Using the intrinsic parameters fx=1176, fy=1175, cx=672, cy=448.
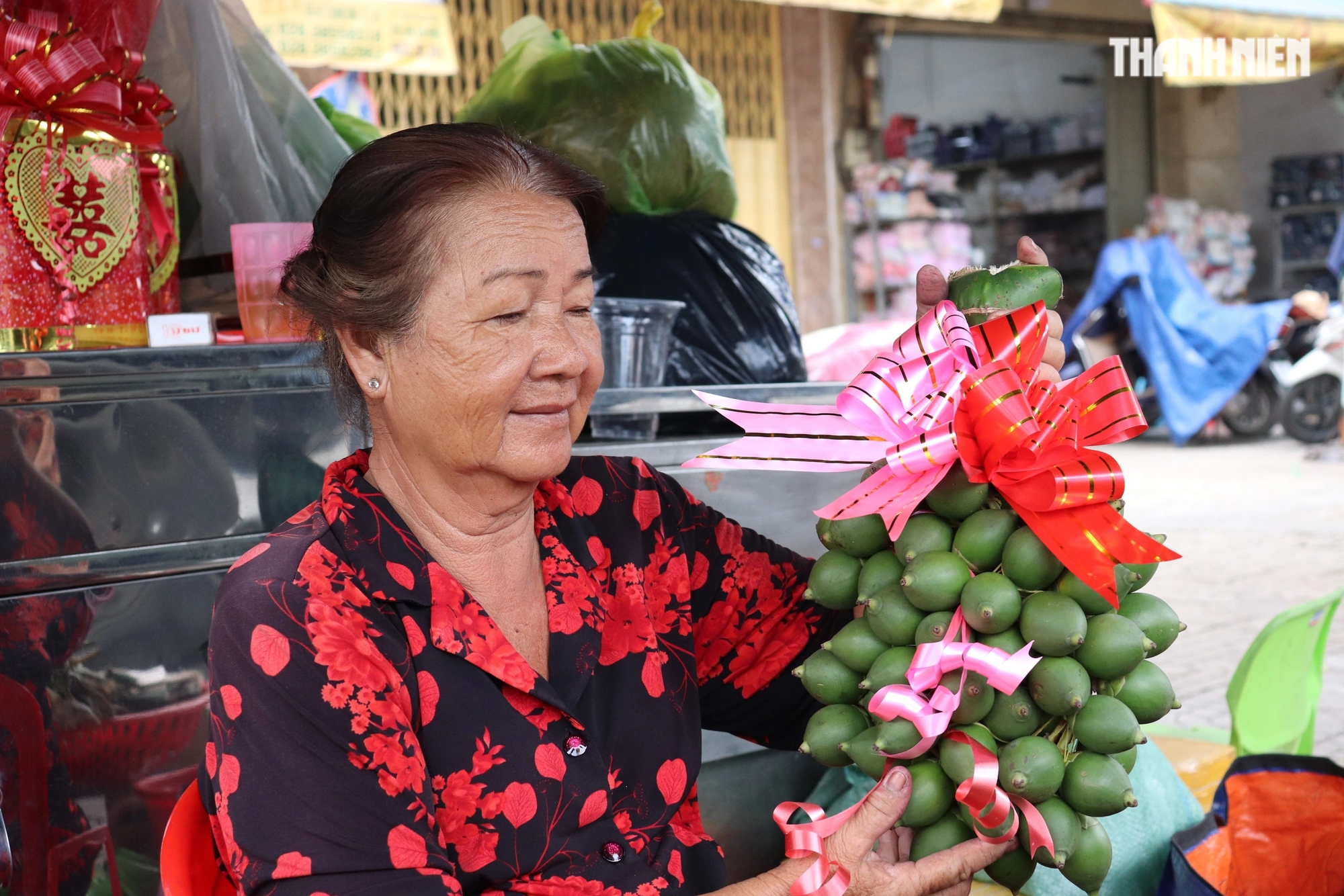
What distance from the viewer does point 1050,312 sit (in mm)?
1280

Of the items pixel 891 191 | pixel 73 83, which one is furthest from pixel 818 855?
pixel 891 191

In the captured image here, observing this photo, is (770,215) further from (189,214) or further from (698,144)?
(189,214)

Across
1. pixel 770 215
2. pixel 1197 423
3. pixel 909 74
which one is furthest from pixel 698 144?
pixel 909 74

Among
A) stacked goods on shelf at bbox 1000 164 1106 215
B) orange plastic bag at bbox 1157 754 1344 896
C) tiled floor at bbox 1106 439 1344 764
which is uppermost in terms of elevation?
stacked goods on shelf at bbox 1000 164 1106 215

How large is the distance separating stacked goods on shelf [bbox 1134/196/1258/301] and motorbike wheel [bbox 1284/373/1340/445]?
1.86m

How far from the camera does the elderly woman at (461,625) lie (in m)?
1.07

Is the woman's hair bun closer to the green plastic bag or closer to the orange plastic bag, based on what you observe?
the green plastic bag

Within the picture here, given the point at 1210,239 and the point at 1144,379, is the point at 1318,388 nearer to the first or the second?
the point at 1144,379

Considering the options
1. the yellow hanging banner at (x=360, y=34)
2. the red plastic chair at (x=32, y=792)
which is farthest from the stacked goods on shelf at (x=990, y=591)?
the yellow hanging banner at (x=360, y=34)

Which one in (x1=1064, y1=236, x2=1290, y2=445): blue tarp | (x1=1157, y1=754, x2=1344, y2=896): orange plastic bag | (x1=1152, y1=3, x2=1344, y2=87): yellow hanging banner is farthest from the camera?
(x1=1064, y1=236, x2=1290, y2=445): blue tarp

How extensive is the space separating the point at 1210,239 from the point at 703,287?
9.68 meters

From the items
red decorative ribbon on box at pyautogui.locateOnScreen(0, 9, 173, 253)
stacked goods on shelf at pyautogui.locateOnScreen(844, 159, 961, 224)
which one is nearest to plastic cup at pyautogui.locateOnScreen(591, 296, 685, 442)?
red decorative ribbon on box at pyautogui.locateOnScreen(0, 9, 173, 253)

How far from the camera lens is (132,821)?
4.91ft

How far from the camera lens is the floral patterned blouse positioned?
1.06m
